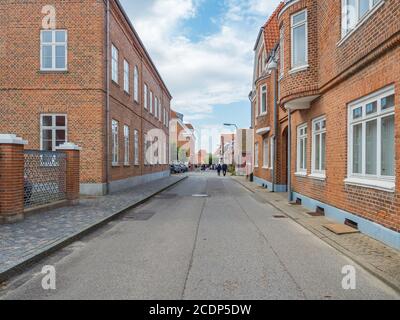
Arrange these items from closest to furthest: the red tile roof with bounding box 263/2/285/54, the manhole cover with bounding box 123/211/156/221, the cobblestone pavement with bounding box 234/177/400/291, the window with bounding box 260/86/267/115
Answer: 1. the cobblestone pavement with bounding box 234/177/400/291
2. the manhole cover with bounding box 123/211/156/221
3. the window with bounding box 260/86/267/115
4. the red tile roof with bounding box 263/2/285/54

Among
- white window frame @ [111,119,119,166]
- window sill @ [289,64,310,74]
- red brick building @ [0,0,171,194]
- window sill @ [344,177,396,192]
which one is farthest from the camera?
→ white window frame @ [111,119,119,166]

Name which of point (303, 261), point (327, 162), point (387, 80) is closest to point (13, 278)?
point (303, 261)

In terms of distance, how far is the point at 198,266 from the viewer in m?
5.89

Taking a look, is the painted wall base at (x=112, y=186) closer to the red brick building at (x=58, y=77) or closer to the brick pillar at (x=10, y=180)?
the red brick building at (x=58, y=77)

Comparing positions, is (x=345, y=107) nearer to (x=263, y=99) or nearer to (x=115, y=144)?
(x=115, y=144)

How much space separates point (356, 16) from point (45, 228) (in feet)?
28.1

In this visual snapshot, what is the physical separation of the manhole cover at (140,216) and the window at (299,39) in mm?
6671

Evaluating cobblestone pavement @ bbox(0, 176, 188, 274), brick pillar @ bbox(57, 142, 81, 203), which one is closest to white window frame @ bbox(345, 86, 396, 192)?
cobblestone pavement @ bbox(0, 176, 188, 274)

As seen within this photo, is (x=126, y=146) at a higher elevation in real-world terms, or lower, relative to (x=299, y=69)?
lower

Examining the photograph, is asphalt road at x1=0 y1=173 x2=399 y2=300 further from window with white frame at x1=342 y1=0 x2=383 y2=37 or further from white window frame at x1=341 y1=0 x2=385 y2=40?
window with white frame at x1=342 y1=0 x2=383 y2=37

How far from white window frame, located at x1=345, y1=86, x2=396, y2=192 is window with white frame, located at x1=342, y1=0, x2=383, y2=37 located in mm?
1758

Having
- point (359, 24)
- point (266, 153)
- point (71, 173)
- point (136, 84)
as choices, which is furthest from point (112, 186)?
point (359, 24)

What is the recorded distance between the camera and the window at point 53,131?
1645cm

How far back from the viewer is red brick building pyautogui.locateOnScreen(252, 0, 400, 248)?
720cm
